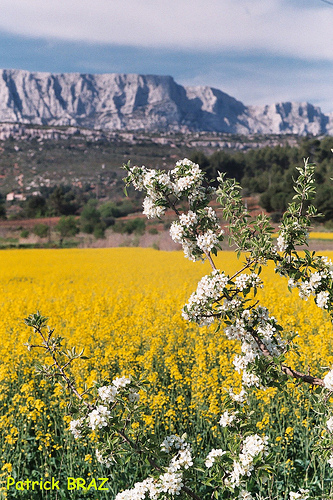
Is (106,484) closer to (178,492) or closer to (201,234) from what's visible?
(178,492)

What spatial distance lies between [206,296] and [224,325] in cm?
21

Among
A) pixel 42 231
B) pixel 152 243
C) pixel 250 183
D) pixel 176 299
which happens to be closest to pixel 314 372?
pixel 176 299

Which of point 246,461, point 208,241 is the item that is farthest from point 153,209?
point 246,461

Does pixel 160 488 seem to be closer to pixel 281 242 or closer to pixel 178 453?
pixel 178 453

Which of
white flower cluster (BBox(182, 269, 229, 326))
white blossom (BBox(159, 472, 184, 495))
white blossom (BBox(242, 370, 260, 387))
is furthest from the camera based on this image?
white blossom (BBox(242, 370, 260, 387))

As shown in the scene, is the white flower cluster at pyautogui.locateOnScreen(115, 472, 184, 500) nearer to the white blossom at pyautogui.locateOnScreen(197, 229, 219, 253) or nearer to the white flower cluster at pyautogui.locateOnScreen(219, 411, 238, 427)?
the white flower cluster at pyautogui.locateOnScreen(219, 411, 238, 427)

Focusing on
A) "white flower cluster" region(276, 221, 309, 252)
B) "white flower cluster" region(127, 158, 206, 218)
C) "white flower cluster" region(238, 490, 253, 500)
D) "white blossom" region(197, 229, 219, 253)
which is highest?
"white flower cluster" region(127, 158, 206, 218)

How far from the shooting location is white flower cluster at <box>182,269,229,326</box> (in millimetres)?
2189

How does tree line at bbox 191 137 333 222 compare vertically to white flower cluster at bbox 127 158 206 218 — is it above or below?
below

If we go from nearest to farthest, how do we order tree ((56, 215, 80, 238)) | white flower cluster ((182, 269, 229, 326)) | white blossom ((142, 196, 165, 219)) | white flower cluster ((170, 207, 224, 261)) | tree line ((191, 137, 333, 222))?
white flower cluster ((182, 269, 229, 326)) → white flower cluster ((170, 207, 224, 261)) → white blossom ((142, 196, 165, 219)) → tree ((56, 215, 80, 238)) → tree line ((191, 137, 333, 222))

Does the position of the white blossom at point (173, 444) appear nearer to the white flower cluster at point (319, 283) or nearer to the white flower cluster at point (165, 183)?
the white flower cluster at point (319, 283)

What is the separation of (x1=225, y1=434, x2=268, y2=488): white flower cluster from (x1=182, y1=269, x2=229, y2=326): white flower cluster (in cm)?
61

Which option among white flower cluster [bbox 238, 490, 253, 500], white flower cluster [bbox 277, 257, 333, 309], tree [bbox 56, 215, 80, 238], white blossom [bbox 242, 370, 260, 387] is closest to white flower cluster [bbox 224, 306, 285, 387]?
white blossom [bbox 242, 370, 260, 387]

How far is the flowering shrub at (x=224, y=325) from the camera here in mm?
2121
